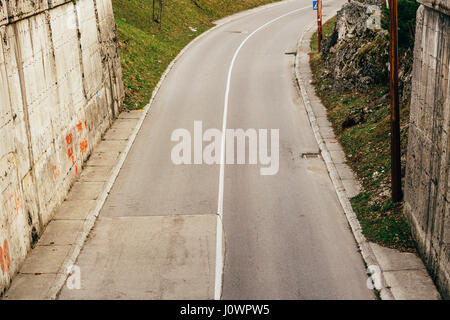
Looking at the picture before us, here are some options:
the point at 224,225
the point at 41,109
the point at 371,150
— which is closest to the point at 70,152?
the point at 41,109

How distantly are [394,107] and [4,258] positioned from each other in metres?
12.0

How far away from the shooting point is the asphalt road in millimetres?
15867

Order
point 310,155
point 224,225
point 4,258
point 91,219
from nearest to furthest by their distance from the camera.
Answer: point 4,258 → point 224,225 → point 91,219 → point 310,155

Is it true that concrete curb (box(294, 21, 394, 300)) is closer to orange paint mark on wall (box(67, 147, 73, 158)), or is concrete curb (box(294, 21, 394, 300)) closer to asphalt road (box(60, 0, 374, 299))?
asphalt road (box(60, 0, 374, 299))

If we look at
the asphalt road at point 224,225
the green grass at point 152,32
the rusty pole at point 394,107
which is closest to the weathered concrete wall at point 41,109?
the asphalt road at point 224,225

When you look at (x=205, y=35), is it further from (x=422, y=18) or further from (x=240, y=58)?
(x=422, y=18)

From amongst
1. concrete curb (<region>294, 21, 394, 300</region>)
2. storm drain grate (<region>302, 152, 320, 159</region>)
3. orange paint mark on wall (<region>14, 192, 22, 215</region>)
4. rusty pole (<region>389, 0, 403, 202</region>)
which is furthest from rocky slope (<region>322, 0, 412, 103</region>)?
orange paint mark on wall (<region>14, 192, 22, 215</region>)

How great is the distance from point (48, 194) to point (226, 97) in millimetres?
16351

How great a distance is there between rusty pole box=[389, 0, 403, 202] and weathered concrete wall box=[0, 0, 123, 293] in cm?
1104

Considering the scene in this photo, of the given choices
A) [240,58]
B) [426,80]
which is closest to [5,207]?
[426,80]

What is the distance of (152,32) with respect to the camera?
1975 inches

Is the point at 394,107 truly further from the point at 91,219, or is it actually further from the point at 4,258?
the point at 4,258

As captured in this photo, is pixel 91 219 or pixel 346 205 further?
pixel 346 205

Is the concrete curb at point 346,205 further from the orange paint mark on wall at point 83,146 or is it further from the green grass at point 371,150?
the orange paint mark on wall at point 83,146
